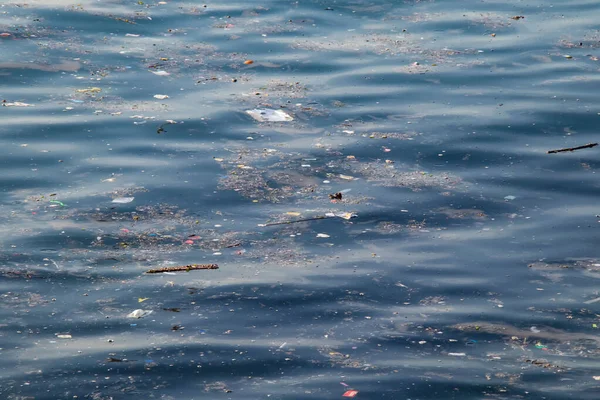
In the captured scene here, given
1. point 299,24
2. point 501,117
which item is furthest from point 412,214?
point 299,24

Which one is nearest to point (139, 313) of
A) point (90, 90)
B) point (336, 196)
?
point (336, 196)

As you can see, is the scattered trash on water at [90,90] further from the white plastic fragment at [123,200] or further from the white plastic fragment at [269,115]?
the white plastic fragment at [123,200]

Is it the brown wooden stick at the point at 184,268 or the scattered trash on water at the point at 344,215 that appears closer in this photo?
the brown wooden stick at the point at 184,268

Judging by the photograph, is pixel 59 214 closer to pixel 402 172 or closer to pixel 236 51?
pixel 402 172

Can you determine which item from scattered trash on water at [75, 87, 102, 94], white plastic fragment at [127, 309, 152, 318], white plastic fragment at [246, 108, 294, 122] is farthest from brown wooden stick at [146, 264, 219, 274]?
scattered trash on water at [75, 87, 102, 94]

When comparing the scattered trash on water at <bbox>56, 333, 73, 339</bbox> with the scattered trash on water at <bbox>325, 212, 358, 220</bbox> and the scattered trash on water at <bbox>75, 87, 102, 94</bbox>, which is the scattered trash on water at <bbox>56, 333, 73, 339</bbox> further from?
the scattered trash on water at <bbox>75, 87, 102, 94</bbox>

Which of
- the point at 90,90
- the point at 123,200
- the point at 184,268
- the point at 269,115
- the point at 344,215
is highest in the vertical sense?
the point at 90,90

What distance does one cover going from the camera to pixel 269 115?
679cm

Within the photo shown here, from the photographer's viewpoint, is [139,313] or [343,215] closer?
[139,313]

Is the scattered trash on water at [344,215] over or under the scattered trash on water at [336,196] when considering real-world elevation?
under

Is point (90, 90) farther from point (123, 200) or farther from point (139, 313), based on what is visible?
point (139, 313)

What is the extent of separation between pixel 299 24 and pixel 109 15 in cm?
179

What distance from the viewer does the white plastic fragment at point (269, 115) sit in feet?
22.1

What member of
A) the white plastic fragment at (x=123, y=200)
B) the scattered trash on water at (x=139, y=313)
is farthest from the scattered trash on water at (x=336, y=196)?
the scattered trash on water at (x=139, y=313)
